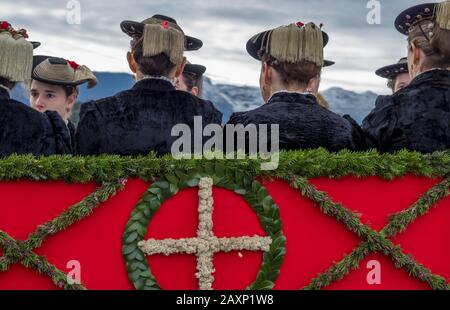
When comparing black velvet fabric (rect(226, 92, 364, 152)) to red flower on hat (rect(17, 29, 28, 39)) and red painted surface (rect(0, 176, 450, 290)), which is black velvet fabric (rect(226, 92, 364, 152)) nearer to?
red painted surface (rect(0, 176, 450, 290))

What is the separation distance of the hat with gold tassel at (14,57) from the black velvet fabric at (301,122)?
3.72ft

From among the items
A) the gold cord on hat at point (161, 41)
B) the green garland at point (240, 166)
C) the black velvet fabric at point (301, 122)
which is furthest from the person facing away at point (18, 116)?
the black velvet fabric at point (301, 122)

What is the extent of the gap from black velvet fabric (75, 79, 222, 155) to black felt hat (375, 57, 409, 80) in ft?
10.9

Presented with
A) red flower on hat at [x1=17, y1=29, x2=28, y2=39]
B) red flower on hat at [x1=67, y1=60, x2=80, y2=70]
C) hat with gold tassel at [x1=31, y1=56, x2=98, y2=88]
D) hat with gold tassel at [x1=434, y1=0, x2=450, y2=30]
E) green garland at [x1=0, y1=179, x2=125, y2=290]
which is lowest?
green garland at [x1=0, y1=179, x2=125, y2=290]

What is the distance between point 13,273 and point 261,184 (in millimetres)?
1127

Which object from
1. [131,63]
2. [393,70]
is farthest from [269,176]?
[393,70]

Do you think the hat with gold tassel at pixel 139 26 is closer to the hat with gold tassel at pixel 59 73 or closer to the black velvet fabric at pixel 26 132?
the black velvet fabric at pixel 26 132

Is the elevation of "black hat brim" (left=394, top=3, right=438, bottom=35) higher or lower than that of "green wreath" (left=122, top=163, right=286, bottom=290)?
higher

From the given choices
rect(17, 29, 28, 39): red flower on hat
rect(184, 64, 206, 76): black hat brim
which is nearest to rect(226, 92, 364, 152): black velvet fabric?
rect(17, 29, 28, 39): red flower on hat

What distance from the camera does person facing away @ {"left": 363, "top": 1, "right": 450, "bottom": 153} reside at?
13.3 ft

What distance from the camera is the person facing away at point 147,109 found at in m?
4.09

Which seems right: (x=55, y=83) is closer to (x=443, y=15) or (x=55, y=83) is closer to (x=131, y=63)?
(x=131, y=63)

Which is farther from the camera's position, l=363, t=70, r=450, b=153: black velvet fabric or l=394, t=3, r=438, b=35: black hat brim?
l=394, t=3, r=438, b=35: black hat brim

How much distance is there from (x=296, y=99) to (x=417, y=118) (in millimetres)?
617
